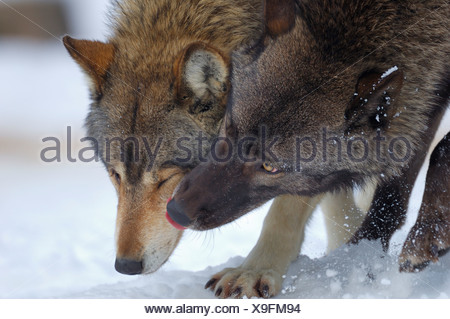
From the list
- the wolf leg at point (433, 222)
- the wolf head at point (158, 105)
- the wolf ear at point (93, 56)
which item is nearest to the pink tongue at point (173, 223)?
the wolf head at point (158, 105)

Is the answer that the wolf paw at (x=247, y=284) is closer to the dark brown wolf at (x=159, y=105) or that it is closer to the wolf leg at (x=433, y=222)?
the dark brown wolf at (x=159, y=105)

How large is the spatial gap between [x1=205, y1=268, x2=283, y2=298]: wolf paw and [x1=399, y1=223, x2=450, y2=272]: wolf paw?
0.85m

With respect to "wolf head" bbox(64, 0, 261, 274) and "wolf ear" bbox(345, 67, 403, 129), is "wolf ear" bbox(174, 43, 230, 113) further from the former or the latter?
"wolf ear" bbox(345, 67, 403, 129)

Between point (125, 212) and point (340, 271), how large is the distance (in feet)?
5.00

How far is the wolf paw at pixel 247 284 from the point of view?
3.55 metres

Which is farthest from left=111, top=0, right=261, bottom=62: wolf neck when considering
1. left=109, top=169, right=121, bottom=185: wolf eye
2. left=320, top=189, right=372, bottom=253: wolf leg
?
left=320, top=189, right=372, bottom=253: wolf leg

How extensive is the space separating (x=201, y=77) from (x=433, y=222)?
1671 millimetres

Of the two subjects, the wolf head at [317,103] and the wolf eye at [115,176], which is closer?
the wolf head at [317,103]

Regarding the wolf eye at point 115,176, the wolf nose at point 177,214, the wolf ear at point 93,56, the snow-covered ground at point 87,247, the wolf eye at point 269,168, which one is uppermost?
the wolf ear at point 93,56

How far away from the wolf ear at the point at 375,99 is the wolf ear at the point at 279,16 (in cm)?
58

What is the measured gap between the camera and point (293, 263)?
400cm

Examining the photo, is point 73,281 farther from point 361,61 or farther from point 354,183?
point 361,61
